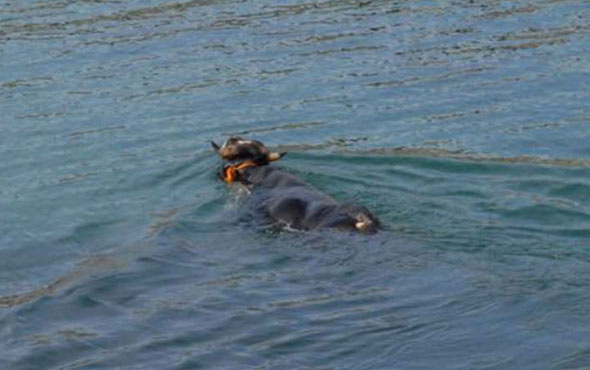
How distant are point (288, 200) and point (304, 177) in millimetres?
1650

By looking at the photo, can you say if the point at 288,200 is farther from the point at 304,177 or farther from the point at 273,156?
the point at 304,177

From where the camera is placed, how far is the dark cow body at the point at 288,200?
1080 cm

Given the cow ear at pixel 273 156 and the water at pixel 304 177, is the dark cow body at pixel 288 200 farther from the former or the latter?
the water at pixel 304 177

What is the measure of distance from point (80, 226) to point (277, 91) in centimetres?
413

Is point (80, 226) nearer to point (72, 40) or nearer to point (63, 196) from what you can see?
point (63, 196)

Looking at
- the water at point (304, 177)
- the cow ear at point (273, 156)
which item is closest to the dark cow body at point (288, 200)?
the cow ear at point (273, 156)

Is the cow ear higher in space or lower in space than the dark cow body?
higher

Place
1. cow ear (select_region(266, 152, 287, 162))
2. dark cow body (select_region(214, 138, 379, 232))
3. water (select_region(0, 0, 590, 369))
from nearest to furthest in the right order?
1. water (select_region(0, 0, 590, 369))
2. dark cow body (select_region(214, 138, 379, 232))
3. cow ear (select_region(266, 152, 287, 162))

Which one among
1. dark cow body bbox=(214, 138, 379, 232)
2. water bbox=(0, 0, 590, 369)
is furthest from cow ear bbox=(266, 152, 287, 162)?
water bbox=(0, 0, 590, 369)

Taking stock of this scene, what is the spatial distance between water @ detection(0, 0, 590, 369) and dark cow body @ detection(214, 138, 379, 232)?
0.16 m

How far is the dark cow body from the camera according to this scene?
35.4ft

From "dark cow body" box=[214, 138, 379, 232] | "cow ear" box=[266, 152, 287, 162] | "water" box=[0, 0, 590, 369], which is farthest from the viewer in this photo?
"cow ear" box=[266, 152, 287, 162]

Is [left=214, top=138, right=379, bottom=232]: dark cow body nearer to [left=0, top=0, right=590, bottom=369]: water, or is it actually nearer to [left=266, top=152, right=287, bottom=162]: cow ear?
[left=266, top=152, right=287, bottom=162]: cow ear

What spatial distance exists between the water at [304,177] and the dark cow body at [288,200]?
0.16 metres
